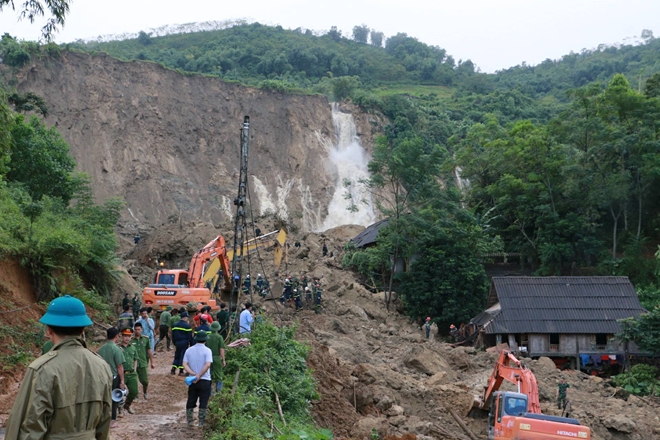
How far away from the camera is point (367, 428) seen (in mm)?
12898

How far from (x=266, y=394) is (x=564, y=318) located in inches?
844

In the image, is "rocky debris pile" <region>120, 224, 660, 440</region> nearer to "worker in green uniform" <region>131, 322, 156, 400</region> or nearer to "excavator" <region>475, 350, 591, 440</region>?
"excavator" <region>475, 350, 591, 440</region>

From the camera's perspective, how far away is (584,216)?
40.3 meters

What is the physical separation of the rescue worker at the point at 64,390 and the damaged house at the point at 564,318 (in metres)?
26.9

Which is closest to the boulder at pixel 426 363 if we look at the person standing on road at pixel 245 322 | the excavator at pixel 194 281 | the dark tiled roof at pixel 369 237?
the excavator at pixel 194 281

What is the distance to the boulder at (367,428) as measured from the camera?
12.5 m

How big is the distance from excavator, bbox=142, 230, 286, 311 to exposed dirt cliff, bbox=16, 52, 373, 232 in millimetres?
25626

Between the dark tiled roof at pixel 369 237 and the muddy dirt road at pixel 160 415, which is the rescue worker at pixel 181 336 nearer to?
the muddy dirt road at pixel 160 415

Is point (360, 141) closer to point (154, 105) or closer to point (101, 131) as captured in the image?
point (154, 105)

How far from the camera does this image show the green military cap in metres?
4.36

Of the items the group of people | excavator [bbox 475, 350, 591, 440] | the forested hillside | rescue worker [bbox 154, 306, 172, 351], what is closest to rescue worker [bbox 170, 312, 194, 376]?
rescue worker [bbox 154, 306, 172, 351]

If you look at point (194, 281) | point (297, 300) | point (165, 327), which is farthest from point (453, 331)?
point (165, 327)

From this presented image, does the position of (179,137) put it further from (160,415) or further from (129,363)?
(129,363)

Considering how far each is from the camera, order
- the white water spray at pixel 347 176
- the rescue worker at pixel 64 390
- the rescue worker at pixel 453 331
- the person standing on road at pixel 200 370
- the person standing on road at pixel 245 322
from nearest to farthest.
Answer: the rescue worker at pixel 64 390 → the person standing on road at pixel 200 370 → the person standing on road at pixel 245 322 → the rescue worker at pixel 453 331 → the white water spray at pixel 347 176
